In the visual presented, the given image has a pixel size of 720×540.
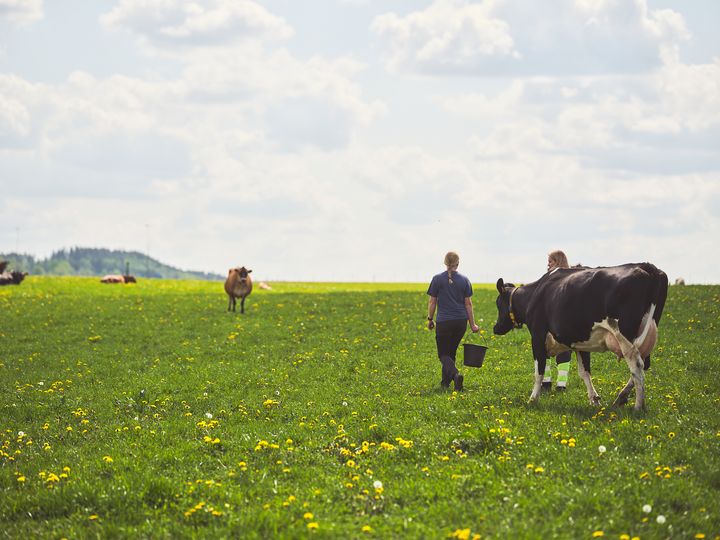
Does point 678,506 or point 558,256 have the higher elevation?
point 558,256

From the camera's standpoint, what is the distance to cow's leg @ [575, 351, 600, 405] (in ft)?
46.1

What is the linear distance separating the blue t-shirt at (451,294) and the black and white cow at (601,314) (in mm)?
1462

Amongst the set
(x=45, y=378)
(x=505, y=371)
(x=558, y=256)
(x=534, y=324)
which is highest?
(x=558, y=256)

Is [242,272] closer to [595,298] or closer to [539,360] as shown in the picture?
[539,360]

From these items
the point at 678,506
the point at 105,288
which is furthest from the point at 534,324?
the point at 105,288

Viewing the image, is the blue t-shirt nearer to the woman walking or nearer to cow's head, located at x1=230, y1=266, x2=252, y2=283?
the woman walking

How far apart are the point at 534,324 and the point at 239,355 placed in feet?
39.5

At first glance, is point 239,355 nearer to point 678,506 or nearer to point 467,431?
point 467,431

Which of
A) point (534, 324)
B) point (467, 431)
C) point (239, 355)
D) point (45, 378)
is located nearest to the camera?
point (467, 431)

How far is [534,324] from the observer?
1509 cm

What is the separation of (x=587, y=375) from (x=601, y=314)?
1.72 meters

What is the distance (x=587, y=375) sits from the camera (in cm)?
1447

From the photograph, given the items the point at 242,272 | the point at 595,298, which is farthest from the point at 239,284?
the point at 595,298

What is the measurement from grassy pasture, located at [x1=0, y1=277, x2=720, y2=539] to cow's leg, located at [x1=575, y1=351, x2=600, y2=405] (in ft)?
1.72
